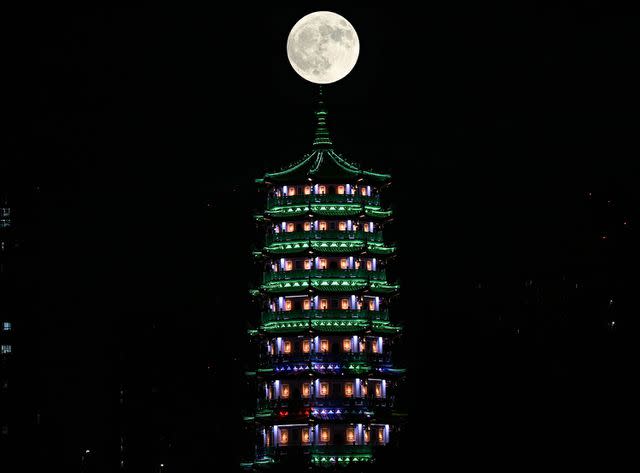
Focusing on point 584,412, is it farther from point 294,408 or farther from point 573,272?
point 294,408

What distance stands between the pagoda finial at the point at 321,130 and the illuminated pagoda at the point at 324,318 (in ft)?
0.55

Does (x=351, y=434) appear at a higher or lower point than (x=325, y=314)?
lower

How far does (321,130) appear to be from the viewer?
106 meters

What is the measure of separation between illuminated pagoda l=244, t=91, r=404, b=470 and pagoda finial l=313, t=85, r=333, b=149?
17cm

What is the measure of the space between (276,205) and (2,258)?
68.5 ft

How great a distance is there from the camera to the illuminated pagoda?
98.7 m

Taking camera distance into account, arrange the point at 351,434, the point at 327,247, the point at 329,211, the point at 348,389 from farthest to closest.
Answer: the point at 329,211 → the point at 327,247 → the point at 348,389 → the point at 351,434

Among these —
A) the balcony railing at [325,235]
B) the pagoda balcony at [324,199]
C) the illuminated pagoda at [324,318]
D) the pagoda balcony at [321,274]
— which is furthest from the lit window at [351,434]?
the pagoda balcony at [324,199]

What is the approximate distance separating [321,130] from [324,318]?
13.8 m

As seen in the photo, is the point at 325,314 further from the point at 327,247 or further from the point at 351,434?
the point at 351,434

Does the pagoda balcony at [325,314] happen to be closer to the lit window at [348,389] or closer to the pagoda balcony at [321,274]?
the pagoda balcony at [321,274]

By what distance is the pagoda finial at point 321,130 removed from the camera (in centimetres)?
10531

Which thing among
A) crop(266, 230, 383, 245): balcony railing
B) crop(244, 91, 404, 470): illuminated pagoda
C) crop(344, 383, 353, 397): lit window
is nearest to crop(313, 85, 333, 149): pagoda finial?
crop(244, 91, 404, 470): illuminated pagoda

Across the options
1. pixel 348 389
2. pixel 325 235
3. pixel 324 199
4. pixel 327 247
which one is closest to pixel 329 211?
pixel 324 199
